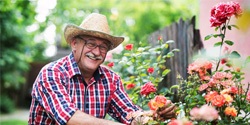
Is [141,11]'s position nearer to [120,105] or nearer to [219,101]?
[120,105]

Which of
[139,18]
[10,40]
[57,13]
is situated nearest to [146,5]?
[139,18]

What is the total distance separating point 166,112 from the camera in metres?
2.04

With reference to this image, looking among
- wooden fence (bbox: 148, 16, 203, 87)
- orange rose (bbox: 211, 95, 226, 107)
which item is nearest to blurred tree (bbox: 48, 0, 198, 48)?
wooden fence (bbox: 148, 16, 203, 87)

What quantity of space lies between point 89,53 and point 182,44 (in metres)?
1.62

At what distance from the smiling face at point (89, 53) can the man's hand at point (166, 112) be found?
2.26 ft

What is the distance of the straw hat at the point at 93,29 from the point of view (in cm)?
256

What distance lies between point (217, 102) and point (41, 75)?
1173 mm

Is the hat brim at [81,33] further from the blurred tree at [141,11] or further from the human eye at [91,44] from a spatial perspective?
the blurred tree at [141,11]

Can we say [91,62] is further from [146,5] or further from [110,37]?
[146,5]

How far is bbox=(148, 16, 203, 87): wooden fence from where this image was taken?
3.74 meters

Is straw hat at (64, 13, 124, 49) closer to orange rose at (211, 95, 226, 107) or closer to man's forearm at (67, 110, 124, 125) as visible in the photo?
man's forearm at (67, 110, 124, 125)

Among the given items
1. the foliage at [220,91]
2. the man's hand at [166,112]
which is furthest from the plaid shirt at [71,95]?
the foliage at [220,91]

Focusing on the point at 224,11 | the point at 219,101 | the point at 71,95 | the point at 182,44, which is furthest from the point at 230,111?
the point at 182,44

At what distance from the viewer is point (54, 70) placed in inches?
98.0
